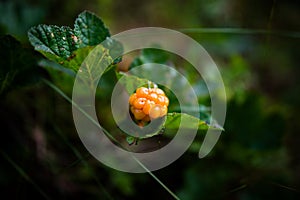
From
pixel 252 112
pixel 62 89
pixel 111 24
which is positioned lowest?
pixel 62 89

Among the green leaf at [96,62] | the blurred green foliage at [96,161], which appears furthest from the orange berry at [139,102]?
the blurred green foliage at [96,161]

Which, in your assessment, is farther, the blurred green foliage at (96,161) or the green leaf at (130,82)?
the blurred green foliage at (96,161)

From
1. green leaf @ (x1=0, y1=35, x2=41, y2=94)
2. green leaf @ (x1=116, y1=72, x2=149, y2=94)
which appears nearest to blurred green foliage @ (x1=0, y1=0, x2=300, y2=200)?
green leaf @ (x1=0, y1=35, x2=41, y2=94)

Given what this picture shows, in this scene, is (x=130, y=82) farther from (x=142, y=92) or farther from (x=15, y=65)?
(x=15, y=65)

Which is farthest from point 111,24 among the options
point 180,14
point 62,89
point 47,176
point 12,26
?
point 47,176

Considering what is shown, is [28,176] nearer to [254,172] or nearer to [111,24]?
[254,172]

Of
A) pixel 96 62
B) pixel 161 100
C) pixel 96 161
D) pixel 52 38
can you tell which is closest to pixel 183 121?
pixel 161 100

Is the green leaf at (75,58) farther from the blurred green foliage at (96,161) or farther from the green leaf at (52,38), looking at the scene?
the blurred green foliage at (96,161)
